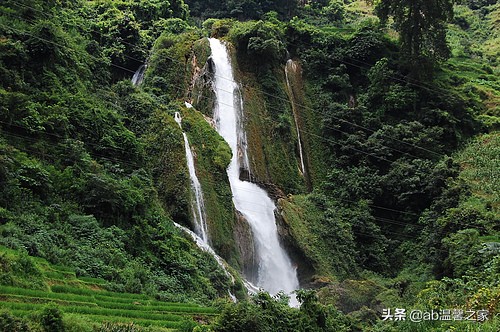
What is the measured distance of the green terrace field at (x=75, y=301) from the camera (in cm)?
1198

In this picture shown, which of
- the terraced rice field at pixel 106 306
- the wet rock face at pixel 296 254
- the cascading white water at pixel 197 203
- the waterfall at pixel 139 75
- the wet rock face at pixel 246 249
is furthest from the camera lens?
the waterfall at pixel 139 75

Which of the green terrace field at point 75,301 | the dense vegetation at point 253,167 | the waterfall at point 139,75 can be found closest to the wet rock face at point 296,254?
the dense vegetation at point 253,167

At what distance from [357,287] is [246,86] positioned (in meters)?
15.8

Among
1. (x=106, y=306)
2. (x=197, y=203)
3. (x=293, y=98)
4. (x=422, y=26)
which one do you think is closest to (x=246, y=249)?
(x=197, y=203)

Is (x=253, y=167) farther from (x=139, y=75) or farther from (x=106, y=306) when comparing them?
(x=106, y=306)

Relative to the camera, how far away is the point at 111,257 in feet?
58.9

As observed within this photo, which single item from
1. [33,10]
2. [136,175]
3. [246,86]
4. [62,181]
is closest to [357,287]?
[136,175]

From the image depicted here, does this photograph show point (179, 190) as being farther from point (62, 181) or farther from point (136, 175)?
point (62, 181)

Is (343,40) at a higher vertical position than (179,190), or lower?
higher

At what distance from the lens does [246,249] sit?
2736cm

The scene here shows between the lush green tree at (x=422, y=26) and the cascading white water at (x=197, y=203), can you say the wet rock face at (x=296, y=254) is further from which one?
the lush green tree at (x=422, y=26)

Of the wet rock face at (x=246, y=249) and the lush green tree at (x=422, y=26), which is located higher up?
the lush green tree at (x=422, y=26)

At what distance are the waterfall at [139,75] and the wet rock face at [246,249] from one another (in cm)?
1295

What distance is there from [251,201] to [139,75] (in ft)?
39.8
